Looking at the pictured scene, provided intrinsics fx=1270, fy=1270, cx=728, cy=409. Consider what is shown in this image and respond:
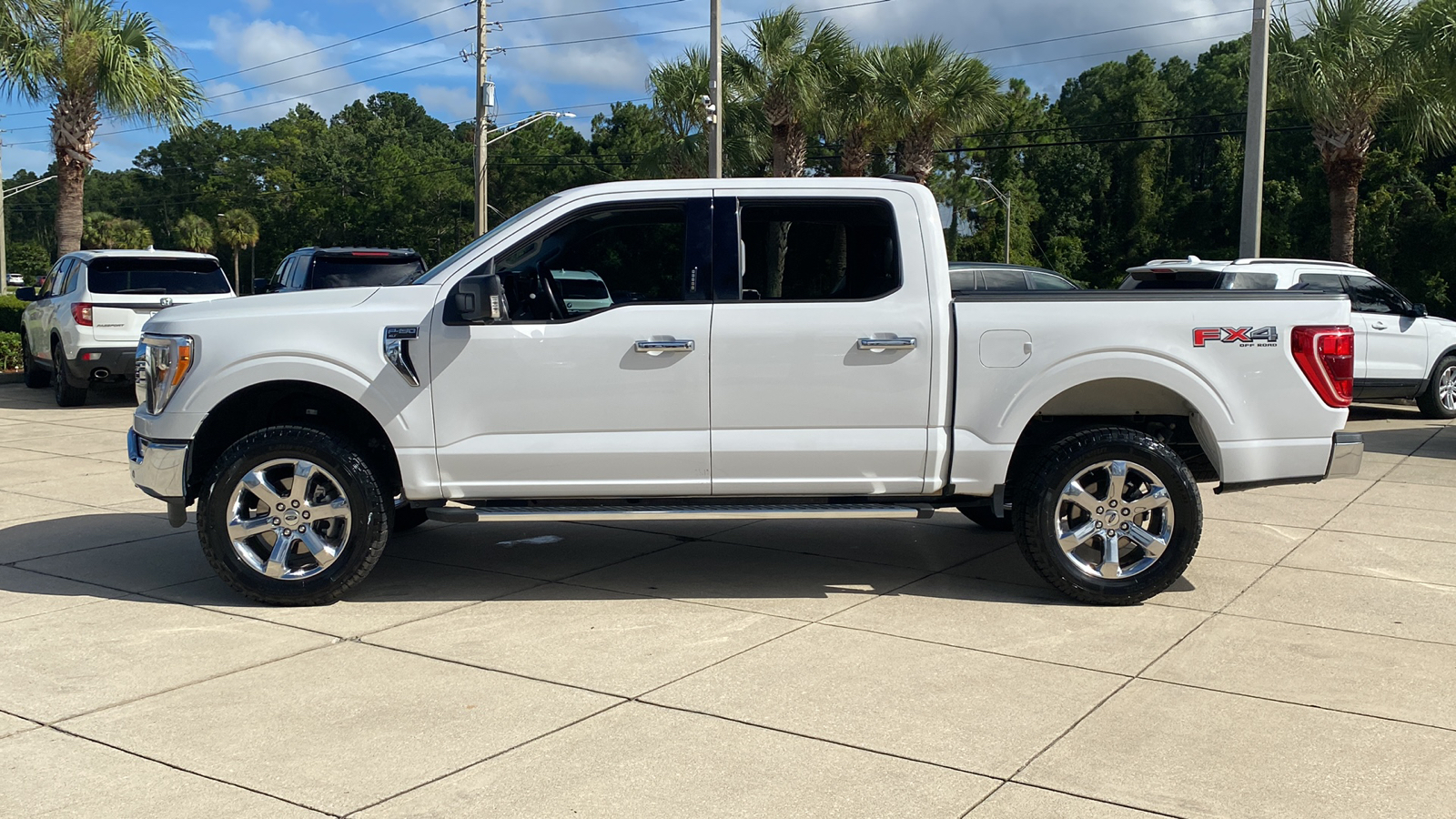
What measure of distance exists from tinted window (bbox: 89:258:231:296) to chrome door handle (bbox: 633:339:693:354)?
10.3 m

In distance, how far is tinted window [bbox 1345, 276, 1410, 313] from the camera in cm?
1464

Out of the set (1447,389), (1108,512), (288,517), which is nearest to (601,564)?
(288,517)

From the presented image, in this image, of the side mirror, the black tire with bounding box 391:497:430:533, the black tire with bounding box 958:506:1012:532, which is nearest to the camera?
the side mirror

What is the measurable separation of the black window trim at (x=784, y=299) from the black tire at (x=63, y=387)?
11.7 m

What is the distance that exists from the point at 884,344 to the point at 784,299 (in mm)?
537

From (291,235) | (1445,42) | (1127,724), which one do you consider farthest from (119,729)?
(291,235)

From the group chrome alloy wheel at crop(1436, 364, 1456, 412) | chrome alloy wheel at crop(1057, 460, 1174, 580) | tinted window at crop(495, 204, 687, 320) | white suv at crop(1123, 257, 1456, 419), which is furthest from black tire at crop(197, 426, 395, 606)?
chrome alloy wheel at crop(1436, 364, 1456, 412)

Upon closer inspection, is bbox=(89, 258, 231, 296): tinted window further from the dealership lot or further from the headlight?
the headlight

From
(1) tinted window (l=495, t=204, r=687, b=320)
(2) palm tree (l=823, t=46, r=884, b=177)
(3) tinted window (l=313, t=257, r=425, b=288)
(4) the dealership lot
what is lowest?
(4) the dealership lot

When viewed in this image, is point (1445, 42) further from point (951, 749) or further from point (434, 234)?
point (434, 234)

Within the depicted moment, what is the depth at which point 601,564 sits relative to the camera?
23.7 ft

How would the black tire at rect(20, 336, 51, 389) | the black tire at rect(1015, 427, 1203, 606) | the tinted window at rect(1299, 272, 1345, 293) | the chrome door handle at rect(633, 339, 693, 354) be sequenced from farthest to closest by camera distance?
the black tire at rect(20, 336, 51, 389) → the tinted window at rect(1299, 272, 1345, 293) → the black tire at rect(1015, 427, 1203, 606) → the chrome door handle at rect(633, 339, 693, 354)

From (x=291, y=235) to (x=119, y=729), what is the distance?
101659 mm

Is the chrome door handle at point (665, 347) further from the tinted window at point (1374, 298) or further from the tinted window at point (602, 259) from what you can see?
the tinted window at point (1374, 298)
